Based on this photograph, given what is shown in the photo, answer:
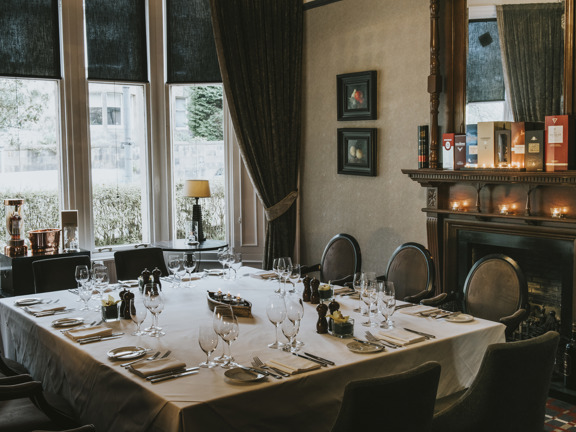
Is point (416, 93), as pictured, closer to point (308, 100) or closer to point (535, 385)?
point (308, 100)

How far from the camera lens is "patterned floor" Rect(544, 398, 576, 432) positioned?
12.2ft

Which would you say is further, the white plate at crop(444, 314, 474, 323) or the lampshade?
the lampshade

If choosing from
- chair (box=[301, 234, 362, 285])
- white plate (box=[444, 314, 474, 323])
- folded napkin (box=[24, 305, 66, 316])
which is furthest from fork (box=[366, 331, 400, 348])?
chair (box=[301, 234, 362, 285])

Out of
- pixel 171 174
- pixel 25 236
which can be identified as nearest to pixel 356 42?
pixel 171 174

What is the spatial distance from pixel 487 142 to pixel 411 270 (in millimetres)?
1081

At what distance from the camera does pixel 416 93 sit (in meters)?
5.25

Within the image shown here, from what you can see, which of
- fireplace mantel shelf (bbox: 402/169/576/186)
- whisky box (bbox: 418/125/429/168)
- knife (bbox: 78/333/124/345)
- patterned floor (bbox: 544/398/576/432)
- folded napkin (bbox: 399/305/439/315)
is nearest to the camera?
knife (bbox: 78/333/124/345)

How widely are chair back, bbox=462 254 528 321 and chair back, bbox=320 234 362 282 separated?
110 cm

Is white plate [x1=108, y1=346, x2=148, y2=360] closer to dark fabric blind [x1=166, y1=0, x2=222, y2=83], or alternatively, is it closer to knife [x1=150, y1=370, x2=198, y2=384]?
knife [x1=150, y1=370, x2=198, y2=384]

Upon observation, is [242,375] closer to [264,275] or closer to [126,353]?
[126,353]

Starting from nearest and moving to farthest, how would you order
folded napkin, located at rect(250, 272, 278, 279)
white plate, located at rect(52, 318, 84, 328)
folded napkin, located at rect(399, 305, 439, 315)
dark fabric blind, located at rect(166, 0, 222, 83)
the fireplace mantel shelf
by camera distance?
white plate, located at rect(52, 318, 84, 328), folded napkin, located at rect(399, 305, 439, 315), the fireplace mantel shelf, folded napkin, located at rect(250, 272, 278, 279), dark fabric blind, located at rect(166, 0, 222, 83)

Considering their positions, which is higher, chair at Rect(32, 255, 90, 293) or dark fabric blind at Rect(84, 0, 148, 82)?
dark fabric blind at Rect(84, 0, 148, 82)

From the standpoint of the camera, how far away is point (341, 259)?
489 cm

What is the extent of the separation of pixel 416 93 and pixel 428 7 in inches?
25.8
